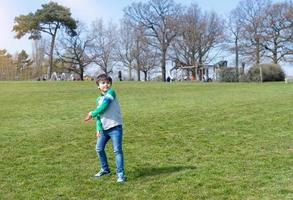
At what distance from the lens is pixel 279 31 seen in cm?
7744

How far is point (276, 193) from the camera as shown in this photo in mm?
7020

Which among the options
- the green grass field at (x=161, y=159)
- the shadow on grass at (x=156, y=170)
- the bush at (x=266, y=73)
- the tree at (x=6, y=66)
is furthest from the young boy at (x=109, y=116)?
the tree at (x=6, y=66)

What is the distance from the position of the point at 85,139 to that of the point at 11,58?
104 meters

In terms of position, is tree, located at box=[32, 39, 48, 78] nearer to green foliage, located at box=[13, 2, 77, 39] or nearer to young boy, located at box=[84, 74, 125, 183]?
green foliage, located at box=[13, 2, 77, 39]

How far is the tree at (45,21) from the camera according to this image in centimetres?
7912

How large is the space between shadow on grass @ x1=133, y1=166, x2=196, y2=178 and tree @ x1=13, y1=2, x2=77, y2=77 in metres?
72.9

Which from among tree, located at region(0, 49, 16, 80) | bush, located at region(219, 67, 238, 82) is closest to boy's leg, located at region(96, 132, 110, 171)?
bush, located at region(219, 67, 238, 82)

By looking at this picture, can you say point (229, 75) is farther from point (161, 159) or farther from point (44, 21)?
point (161, 159)

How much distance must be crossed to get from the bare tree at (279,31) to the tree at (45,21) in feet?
105

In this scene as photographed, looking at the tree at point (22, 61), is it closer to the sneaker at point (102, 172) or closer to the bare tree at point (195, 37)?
the bare tree at point (195, 37)

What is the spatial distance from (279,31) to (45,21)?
3768 centimetres

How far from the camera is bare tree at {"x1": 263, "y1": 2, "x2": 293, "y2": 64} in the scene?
7694 centimetres

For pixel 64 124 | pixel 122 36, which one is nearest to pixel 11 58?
pixel 122 36

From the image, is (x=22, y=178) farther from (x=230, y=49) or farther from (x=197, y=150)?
(x=230, y=49)
